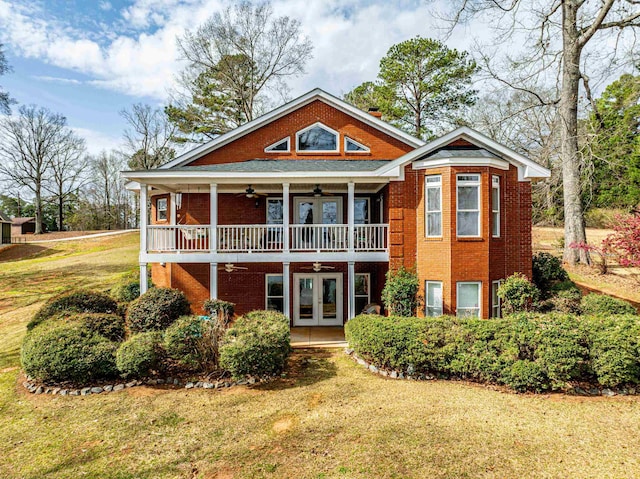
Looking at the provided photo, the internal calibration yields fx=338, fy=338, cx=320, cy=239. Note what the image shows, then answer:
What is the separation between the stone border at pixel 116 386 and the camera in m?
7.90

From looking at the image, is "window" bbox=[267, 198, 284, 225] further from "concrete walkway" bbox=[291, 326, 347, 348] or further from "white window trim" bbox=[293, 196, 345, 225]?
"concrete walkway" bbox=[291, 326, 347, 348]

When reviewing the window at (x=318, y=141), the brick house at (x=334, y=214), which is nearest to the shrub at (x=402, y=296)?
the brick house at (x=334, y=214)

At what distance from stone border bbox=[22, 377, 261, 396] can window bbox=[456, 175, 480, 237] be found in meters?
7.98

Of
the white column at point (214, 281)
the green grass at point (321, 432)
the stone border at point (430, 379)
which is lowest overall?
the green grass at point (321, 432)

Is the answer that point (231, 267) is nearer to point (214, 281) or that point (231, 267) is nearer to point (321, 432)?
point (214, 281)

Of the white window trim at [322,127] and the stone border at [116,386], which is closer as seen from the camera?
the stone border at [116,386]

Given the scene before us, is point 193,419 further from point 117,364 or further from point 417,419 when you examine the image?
point 417,419

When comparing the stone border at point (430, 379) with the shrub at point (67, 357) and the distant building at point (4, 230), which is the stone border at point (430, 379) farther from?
the distant building at point (4, 230)

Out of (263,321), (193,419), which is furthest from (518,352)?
(193,419)

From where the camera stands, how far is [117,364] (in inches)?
315

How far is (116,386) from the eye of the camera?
8117 mm

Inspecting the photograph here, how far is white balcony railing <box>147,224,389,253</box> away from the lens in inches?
471

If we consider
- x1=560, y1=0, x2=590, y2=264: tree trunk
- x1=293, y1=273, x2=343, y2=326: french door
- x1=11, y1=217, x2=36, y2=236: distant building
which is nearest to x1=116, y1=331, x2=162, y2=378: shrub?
x1=293, y1=273, x2=343, y2=326: french door

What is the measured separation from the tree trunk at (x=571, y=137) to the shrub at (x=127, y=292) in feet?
69.1
